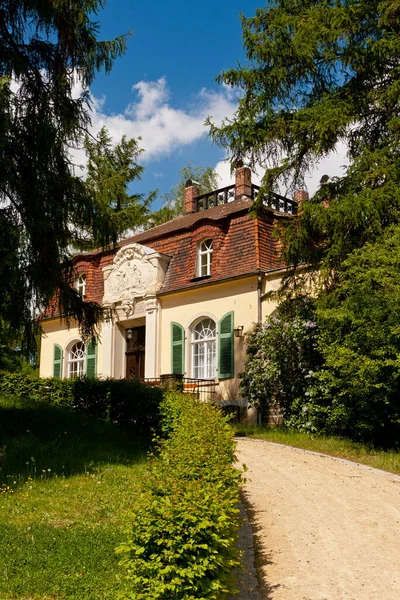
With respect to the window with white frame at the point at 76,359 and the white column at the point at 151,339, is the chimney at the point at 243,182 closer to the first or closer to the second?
the white column at the point at 151,339

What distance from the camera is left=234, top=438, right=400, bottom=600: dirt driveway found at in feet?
18.4

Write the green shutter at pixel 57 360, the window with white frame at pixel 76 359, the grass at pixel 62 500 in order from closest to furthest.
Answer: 1. the grass at pixel 62 500
2. the window with white frame at pixel 76 359
3. the green shutter at pixel 57 360

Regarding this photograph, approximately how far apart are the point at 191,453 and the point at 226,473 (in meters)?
0.45

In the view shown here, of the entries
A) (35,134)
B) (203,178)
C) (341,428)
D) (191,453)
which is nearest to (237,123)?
(35,134)

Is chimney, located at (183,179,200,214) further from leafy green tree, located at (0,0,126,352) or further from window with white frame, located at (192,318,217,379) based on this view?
leafy green tree, located at (0,0,126,352)

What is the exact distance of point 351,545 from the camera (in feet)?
22.0

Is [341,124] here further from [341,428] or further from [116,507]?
[116,507]

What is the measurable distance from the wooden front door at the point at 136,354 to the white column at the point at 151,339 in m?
1.18

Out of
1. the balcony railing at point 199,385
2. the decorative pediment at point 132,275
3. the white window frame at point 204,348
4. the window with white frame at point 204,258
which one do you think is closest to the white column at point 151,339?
the decorative pediment at point 132,275

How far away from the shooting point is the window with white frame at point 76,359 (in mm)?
24641

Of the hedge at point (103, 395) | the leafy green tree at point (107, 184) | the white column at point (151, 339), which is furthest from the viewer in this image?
the white column at point (151, 339)

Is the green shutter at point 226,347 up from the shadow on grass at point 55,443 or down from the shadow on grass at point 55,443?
up

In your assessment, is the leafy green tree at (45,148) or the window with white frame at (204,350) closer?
the leafy green tree at (45,148)

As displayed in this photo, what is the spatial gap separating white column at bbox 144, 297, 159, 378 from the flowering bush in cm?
465
